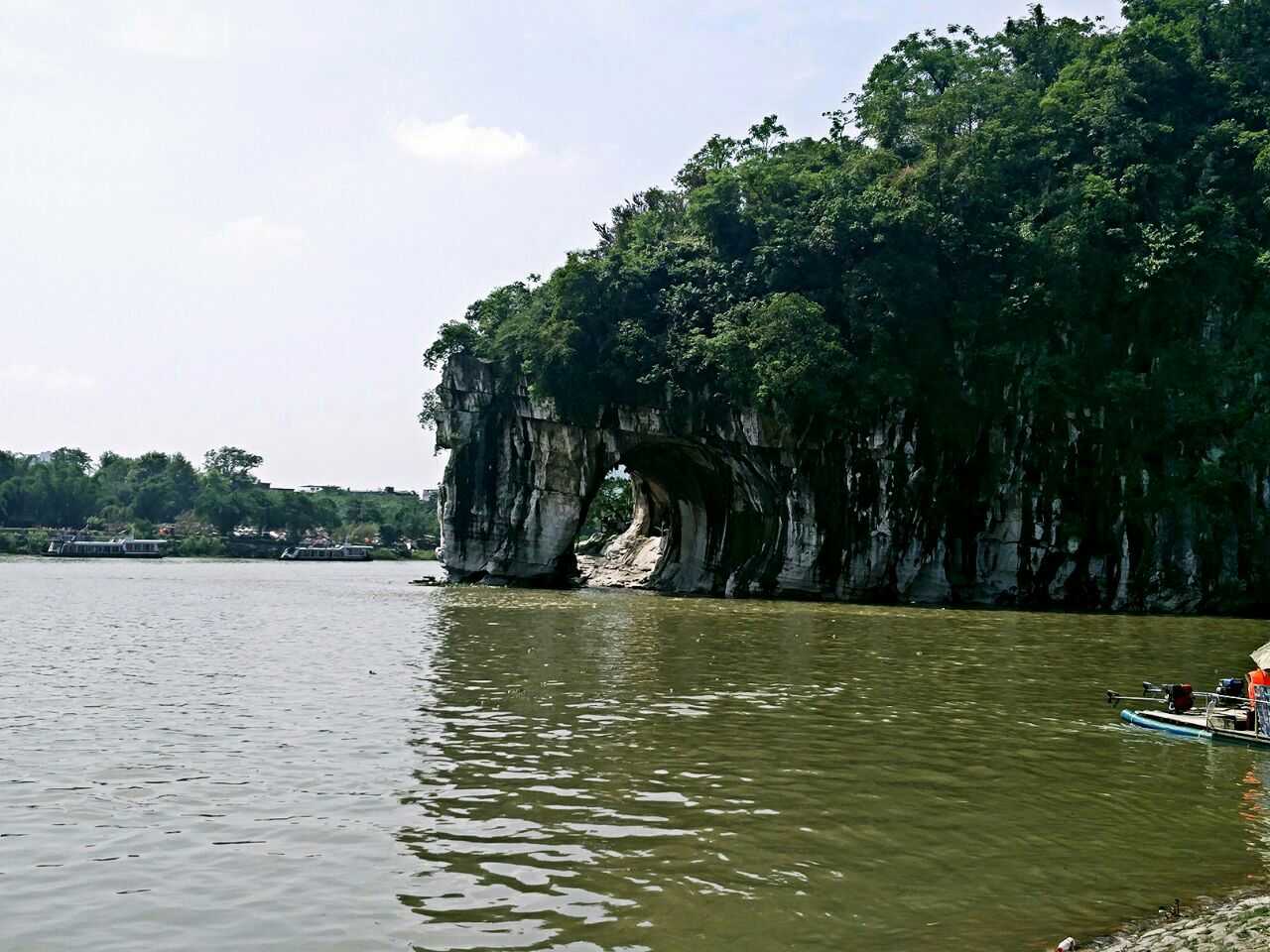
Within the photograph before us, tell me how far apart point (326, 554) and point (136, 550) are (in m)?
15.7

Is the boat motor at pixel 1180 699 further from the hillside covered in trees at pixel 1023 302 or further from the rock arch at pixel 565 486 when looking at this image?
the rock arch at pixel 565 486

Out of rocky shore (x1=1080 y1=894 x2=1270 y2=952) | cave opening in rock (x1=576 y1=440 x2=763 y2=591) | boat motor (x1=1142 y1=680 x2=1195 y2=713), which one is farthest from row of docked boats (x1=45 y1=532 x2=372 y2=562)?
rocky shore (x1=1080 y1=894 x2=1270 y2=952)

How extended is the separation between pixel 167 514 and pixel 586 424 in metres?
84.3

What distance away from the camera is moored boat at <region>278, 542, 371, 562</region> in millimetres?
95875

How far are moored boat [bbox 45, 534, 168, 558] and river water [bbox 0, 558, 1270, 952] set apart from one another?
75075 mm

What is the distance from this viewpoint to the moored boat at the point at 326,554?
95875mm

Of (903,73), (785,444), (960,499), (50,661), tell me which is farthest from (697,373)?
(50,661)

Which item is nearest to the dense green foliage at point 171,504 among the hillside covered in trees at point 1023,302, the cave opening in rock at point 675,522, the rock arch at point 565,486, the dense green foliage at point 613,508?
the dense green foliage at point 613,508

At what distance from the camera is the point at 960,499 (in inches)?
1516

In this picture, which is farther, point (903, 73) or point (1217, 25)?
point (903, 73)

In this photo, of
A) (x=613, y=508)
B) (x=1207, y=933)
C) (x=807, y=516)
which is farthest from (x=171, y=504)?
(x=1207, y=933)

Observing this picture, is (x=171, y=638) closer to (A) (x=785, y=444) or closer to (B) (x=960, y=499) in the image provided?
(A) (x=785, y=444)

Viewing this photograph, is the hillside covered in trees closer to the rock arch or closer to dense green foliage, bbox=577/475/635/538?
the rock arch

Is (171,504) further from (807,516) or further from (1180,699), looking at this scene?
(1180,699)
